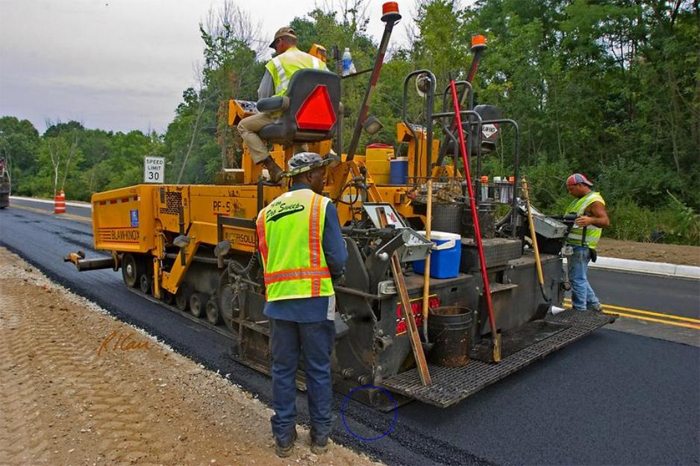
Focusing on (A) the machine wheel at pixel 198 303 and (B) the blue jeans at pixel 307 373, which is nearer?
(B) the blue jeans at pixel 307 373

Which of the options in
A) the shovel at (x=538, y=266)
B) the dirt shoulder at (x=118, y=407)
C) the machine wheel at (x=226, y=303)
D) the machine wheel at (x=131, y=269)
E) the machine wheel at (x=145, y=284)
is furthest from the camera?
the machine wheel at (x=131, y=269)

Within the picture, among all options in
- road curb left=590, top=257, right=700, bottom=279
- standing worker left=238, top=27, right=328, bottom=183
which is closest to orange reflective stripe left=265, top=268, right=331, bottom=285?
standing worker left=238, top=27, right=328, bottom=183

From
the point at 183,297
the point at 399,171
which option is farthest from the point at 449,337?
the point at 183,297

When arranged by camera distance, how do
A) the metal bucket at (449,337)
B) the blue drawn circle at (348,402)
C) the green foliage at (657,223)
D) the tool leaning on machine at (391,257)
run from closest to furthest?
the blue drawn circle at (348,402) → the tool leaning on machine at (391,257) → the metal bucket at (449,337) → the green foliage at (657,223)

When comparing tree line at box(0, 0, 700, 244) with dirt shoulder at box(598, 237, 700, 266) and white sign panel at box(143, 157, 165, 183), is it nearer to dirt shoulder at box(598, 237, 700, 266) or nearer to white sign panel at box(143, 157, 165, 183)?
dirt shoulder at box(598, 237, 700, 266)

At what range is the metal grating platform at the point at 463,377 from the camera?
3.43 m

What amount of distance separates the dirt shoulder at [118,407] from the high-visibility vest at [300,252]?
0.92m

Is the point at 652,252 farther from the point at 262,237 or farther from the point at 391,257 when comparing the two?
the point at 262,237

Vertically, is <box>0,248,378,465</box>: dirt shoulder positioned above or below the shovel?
below

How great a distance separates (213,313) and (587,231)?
401cm

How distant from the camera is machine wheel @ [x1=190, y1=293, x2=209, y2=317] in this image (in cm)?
607

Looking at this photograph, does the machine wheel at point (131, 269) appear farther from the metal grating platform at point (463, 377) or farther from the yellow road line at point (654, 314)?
the yellow road line at point (654, 314)

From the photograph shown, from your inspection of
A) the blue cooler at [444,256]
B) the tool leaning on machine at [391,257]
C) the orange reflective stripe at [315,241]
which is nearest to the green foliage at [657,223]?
the tool leaning on machine at [391,257]

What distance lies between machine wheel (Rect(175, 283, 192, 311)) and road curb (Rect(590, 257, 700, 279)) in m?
7.36
